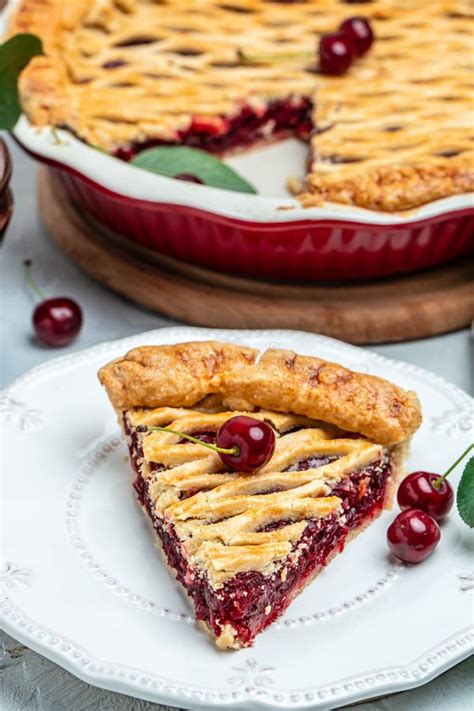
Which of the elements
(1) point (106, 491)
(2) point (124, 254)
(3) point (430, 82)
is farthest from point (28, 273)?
(3) point (430, 82)

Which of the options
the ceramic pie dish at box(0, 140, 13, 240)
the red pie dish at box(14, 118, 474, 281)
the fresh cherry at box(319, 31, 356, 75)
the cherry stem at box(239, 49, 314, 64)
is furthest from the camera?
the cherry stem at box(239, 49, 314, 64)

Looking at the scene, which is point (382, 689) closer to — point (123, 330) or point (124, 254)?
point (123, 330)

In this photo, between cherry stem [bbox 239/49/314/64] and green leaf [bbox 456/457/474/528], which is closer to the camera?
green leaf [bbox 456/457/474/528]

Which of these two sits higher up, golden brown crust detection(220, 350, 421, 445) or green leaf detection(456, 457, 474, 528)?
golden brown crust detection(220, 350, 421, 445)

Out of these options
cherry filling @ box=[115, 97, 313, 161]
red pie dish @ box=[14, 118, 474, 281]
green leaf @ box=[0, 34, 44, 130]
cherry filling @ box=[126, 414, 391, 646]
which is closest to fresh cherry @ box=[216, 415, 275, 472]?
cherry filling @ box=[126, 414, 391, 646]

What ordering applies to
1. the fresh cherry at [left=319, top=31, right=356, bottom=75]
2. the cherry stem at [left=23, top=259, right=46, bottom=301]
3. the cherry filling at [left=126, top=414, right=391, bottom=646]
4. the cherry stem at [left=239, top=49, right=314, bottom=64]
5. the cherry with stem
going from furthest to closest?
the cherry stem at [left=239, top=49, right=314, bottom=64] → the fresh cherry at [left=319, top=31, right=356, bottom=75] → the cherry stem at [left=23, top=259, right=46, bottom=301] → the cherry with stem → the cherry filling at [left=126, top=414, right=391, bottom=646]

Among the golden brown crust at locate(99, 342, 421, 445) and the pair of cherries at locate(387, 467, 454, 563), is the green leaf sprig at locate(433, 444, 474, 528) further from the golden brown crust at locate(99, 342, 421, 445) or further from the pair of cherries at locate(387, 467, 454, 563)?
the golden brown crust at locate(99, 342, 421, 445)

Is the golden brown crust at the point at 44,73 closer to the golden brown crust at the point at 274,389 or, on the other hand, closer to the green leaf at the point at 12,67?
the green leaf at the point at 12,67

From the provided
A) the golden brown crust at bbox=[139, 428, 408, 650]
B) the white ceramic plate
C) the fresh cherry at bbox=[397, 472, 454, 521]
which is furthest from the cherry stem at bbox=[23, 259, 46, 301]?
the fresh cherry at bbox=[397, 472, 454, 521]


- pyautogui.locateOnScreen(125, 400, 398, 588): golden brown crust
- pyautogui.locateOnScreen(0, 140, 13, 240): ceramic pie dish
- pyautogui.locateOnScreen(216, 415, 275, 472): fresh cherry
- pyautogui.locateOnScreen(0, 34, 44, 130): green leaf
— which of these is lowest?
pyautogui.locateOnScreen(125, 400, 398, 588): golden brown crust
